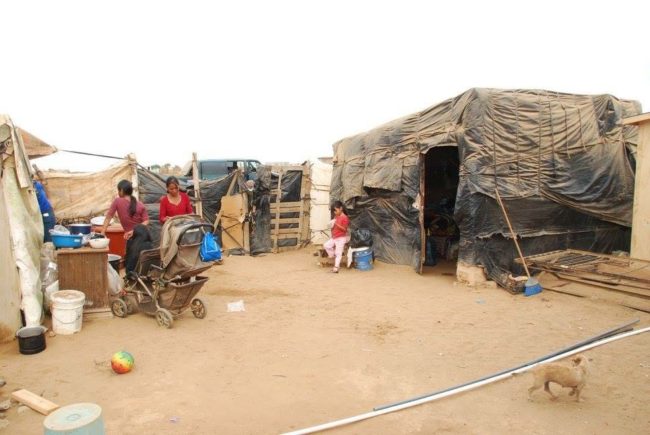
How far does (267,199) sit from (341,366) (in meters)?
8.43

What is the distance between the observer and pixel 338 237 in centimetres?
994

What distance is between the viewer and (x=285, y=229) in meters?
12.9

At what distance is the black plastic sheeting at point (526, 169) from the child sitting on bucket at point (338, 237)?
4.46 feet

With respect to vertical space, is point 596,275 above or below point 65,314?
above

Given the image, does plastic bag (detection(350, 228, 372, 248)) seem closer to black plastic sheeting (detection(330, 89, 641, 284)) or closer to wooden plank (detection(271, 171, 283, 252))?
black plastic sheeting (detection(330, 89, 641, 284))

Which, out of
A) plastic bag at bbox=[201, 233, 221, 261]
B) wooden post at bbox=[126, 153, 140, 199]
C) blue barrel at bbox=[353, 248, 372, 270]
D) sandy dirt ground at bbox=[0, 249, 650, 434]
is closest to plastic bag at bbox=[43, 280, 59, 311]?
sandy dirt ground at bbox=[0, 249, 650, 434]

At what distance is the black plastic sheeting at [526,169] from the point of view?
7.63m

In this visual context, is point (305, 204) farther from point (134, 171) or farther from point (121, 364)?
point (121, 364)

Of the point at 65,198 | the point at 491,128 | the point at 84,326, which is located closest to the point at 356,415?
the point at 84,326

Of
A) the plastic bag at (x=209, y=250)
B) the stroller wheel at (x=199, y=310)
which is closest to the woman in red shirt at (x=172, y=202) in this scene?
the stroller wheel at (x=199, y=310)

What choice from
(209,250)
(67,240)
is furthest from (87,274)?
(209,250)

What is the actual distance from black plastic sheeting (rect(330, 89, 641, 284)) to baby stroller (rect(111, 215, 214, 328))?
16.3ft

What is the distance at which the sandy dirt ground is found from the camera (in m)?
3.29

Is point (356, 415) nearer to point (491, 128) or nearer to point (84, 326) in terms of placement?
point (84, 326)
